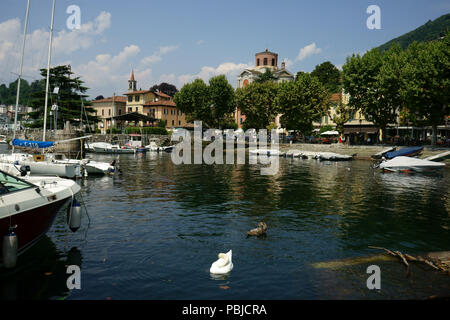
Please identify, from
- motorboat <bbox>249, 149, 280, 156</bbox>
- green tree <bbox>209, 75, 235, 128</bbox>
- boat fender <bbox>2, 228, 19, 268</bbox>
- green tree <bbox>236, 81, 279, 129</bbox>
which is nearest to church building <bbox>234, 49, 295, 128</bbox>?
green tree <bbox>209, 75, 235, 128</bbox>

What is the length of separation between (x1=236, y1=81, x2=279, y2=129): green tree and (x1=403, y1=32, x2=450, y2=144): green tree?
113 feet

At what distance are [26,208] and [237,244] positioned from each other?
294 inches

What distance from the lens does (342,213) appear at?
1911cm

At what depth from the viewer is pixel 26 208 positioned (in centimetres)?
1076

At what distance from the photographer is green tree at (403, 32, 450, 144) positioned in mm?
47438

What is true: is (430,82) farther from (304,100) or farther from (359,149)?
(304,100)

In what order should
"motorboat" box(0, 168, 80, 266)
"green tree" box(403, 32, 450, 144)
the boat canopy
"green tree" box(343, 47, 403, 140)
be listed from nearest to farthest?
"motorboat" box(0, 168, 80, 266) < the boat canopy < "green tree" box(403, 32, 450, 144) < "green tree" box(343, 47, 403, 140)

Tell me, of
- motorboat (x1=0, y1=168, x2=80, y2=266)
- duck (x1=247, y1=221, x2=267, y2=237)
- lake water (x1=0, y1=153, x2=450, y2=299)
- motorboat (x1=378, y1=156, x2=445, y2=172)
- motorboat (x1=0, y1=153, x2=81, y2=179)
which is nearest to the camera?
lake water (x1=0, y1=153, x2=450, y2=299)

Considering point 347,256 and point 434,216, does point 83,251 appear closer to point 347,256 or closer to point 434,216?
point 347,256

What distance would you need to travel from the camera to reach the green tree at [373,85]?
194 feet

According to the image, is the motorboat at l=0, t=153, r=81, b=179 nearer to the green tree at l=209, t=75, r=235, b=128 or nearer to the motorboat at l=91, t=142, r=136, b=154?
the motorboat at l=91, t=142, r=136, b=154
